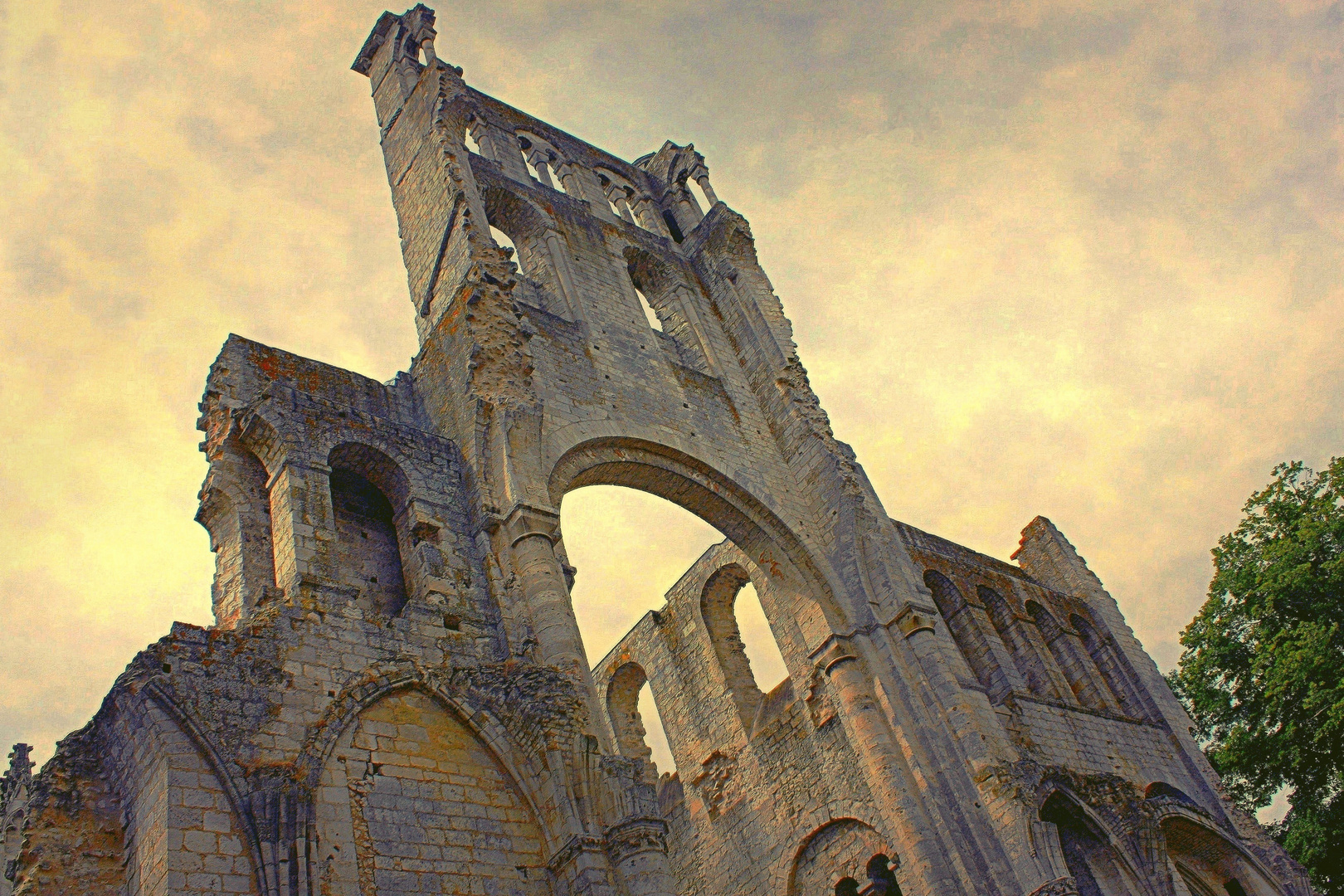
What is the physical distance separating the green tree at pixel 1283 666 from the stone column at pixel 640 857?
1076cm

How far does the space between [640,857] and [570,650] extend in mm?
1659

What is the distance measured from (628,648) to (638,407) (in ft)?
16.5

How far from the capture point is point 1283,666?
1484 centimetres

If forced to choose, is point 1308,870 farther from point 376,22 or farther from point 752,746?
point 376,22

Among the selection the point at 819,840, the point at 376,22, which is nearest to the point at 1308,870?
the point at 819,840

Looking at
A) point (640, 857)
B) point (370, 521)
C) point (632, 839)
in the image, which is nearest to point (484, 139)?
point (370, 521)

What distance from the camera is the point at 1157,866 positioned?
1108cm

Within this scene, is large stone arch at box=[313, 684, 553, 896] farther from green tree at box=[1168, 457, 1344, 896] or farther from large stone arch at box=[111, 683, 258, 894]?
green tree at box=[1168, 457, 1344, 896]

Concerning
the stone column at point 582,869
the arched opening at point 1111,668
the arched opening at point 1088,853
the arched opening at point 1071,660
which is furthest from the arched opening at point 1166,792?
the stone column at point 582,869

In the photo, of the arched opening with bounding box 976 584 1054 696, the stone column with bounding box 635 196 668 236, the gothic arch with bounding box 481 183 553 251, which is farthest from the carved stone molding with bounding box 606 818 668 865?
the stone column with bounding box 635 196 668 236

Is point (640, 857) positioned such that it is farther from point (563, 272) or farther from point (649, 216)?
point (649, 216)

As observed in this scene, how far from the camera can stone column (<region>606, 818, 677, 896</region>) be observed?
22.7 feet

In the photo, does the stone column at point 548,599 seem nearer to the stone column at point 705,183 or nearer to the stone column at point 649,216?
the stone column at point 649,216

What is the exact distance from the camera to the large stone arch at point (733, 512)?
11.2m
